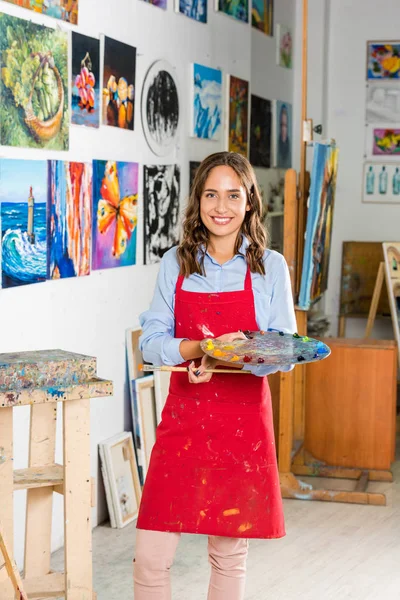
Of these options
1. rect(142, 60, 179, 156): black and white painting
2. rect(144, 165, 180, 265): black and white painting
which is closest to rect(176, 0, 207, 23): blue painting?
rect(142, 60, 179, 156): black and white painting

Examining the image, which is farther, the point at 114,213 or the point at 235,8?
the point at 235,8

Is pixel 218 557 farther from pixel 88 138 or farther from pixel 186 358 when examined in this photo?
pixel 88 138

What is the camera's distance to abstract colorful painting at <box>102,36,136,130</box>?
13.0 feet

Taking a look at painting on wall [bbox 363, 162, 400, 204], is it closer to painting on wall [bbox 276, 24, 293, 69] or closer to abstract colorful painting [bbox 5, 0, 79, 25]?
painting on wall [bbox 276, 24, 293, 69]

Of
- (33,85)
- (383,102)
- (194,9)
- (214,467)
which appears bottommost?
(214,467)

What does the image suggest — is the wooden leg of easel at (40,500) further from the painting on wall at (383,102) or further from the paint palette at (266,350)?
the painting on wall at (383,102)

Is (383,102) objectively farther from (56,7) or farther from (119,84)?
(56,7)

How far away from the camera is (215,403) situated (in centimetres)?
254

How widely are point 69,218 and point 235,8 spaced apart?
2.36 m

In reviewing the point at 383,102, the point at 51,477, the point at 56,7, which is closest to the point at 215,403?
the point at 51,477

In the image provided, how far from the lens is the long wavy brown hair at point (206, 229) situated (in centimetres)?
258

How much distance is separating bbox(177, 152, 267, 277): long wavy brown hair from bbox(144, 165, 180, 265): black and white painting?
184 cm

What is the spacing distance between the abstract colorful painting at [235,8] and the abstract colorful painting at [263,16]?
177 mm

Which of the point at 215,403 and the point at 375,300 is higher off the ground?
the point at 215,403
